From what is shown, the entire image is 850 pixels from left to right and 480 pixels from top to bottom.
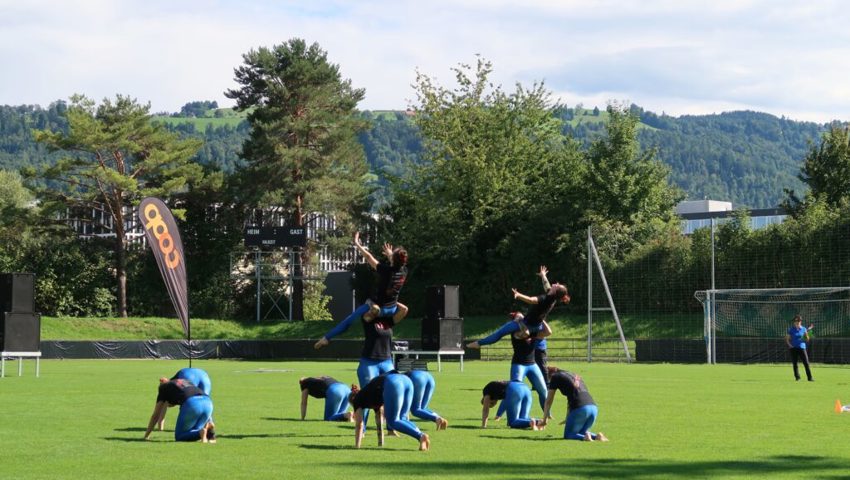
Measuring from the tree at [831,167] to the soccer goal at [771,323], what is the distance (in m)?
19.1

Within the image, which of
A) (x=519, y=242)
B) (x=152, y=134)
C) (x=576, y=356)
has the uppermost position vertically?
(x=152, y=134)

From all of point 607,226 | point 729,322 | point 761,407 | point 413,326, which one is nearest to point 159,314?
point 413,326

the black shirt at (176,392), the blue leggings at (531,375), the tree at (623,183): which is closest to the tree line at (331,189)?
the tree at (623,183)

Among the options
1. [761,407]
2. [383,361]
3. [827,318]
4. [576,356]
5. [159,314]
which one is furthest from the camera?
[159,314]

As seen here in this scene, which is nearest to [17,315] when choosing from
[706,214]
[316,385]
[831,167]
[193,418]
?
→ [316,385]

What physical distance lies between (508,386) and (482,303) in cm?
5370

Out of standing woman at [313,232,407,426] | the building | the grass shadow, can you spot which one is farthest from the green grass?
the building

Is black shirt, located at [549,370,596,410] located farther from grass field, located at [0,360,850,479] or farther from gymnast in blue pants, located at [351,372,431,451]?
gymnast in blue pants, located at [351,372,431,451]

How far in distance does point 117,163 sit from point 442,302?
4095 centimetres

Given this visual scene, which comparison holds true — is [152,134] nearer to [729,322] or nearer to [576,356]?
[576,356]

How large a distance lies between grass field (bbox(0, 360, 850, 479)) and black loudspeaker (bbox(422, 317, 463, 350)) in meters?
12.6

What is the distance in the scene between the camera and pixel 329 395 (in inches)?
772

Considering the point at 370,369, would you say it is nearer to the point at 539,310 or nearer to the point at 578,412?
A: the point at 578,412

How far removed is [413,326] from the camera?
2714 inches
